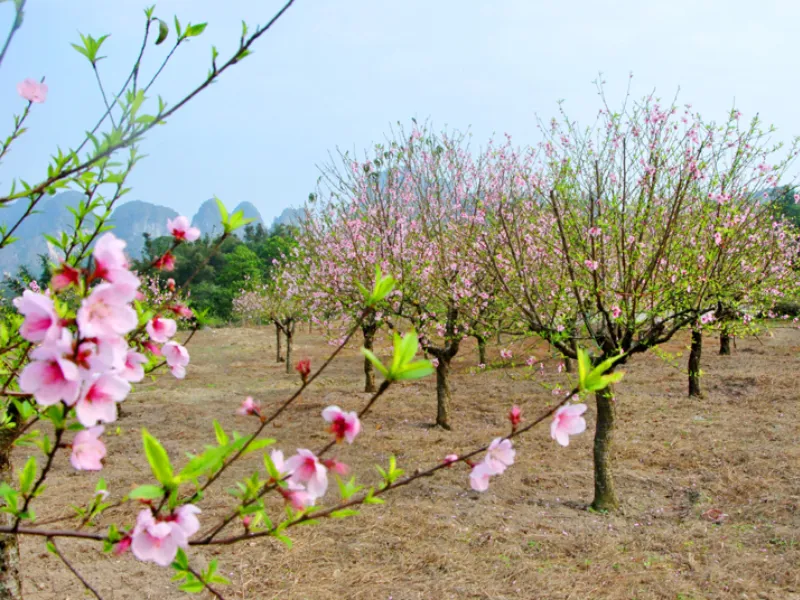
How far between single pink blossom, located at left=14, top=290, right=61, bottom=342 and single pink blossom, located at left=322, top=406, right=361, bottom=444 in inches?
17.9

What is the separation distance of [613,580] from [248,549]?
10.4ft

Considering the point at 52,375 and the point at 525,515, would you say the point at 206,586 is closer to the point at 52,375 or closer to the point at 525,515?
the point at 52,375

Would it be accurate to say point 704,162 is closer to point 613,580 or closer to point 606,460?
point 606,460

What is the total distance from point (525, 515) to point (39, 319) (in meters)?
5.69

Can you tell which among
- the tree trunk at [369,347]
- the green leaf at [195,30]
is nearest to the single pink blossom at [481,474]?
the green leaf at [195,30]

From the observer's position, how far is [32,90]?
1.48 m

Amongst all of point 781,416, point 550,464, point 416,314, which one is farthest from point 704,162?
point 781,416

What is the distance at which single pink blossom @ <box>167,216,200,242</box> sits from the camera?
122cm

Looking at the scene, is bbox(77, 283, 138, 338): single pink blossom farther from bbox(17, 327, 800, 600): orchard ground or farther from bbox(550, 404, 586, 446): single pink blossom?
bbox(17, 327, 800, 600): orchard ground

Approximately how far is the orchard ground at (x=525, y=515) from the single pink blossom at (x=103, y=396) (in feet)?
13.0

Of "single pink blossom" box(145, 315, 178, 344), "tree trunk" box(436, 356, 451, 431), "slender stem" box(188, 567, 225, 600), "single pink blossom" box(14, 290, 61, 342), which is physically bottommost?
"tree trunk" box(436, 356, 451, 431)

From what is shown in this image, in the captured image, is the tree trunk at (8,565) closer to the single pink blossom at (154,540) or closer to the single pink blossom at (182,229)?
the single pink blossom at (182,229)

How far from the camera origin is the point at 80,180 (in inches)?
58.0

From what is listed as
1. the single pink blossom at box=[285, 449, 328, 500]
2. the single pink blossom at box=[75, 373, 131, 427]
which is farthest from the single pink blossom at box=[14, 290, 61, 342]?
the single pink blossom at box=[285, 449, 328, 500]
